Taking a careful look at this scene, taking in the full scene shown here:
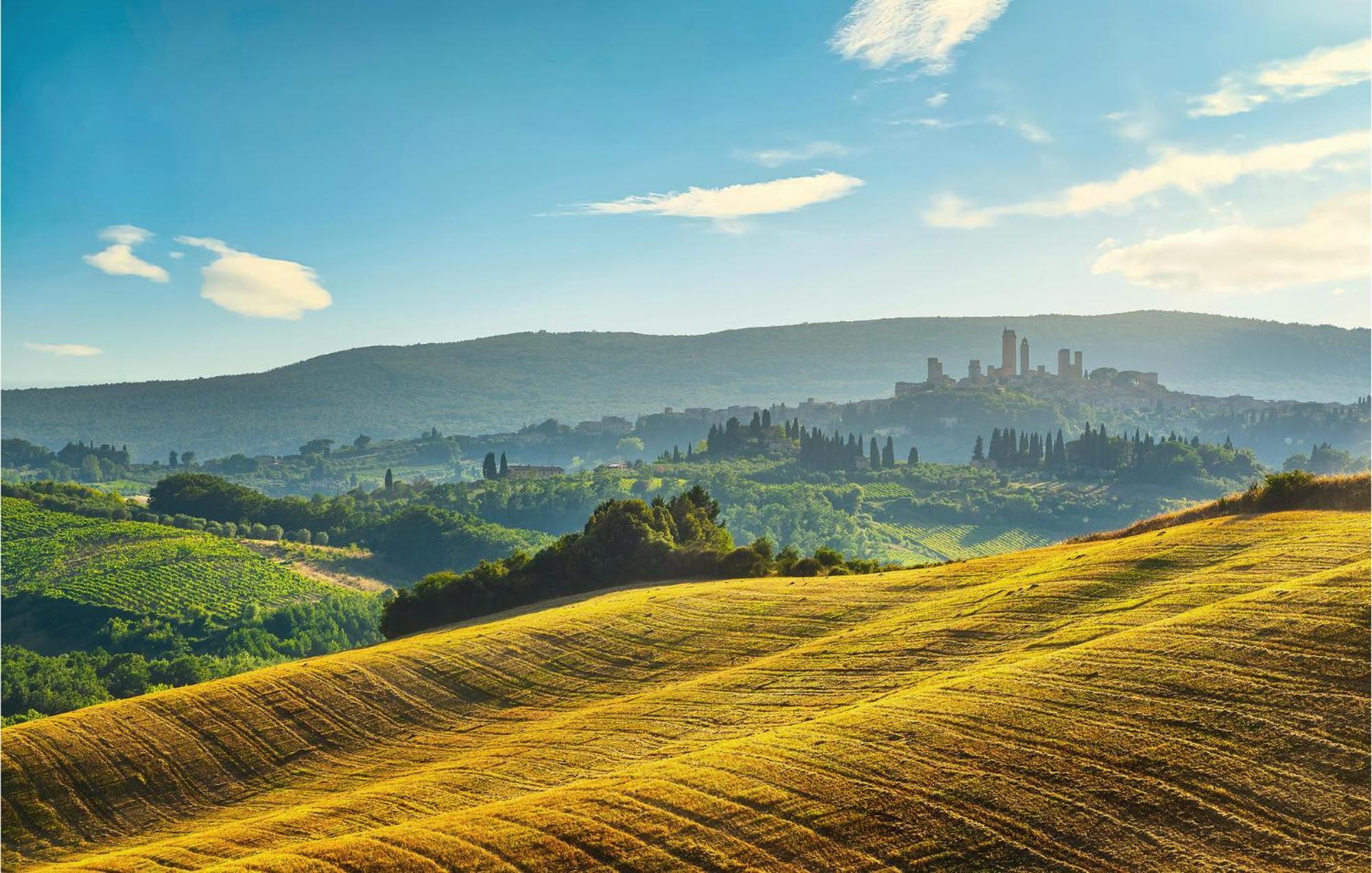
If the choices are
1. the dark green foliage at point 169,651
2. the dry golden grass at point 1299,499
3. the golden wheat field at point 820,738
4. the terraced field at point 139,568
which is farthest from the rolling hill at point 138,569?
the dry golden grass at point 1299,499

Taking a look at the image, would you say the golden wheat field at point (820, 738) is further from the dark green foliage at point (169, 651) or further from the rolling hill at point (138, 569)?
the rolling hill at point (138, 569)

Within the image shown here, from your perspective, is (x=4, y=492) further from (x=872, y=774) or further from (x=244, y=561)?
(x=872, y=774)

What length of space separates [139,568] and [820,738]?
5678 inches

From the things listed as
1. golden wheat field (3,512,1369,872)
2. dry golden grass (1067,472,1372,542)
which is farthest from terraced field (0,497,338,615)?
dry golden grass (1067,472,1372,542)

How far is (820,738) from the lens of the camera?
80.9 feet

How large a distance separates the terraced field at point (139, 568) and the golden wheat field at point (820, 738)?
315ft

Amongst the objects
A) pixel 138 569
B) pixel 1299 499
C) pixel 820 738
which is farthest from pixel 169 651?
pixel 1299 499

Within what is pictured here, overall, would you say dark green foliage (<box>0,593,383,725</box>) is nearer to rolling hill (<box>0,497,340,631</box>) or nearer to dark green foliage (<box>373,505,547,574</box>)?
rolling hill (<box>0,497,340,631</box>)

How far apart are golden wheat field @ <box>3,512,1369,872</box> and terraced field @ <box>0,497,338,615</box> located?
96.0 m

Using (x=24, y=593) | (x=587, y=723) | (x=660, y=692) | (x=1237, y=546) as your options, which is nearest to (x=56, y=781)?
(x=587, y=723)

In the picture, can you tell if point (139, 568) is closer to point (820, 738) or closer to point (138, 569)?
point (138, 569)

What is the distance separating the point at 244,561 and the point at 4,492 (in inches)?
2996

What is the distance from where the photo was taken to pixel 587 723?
35.4 m

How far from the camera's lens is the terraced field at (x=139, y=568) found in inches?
5177
